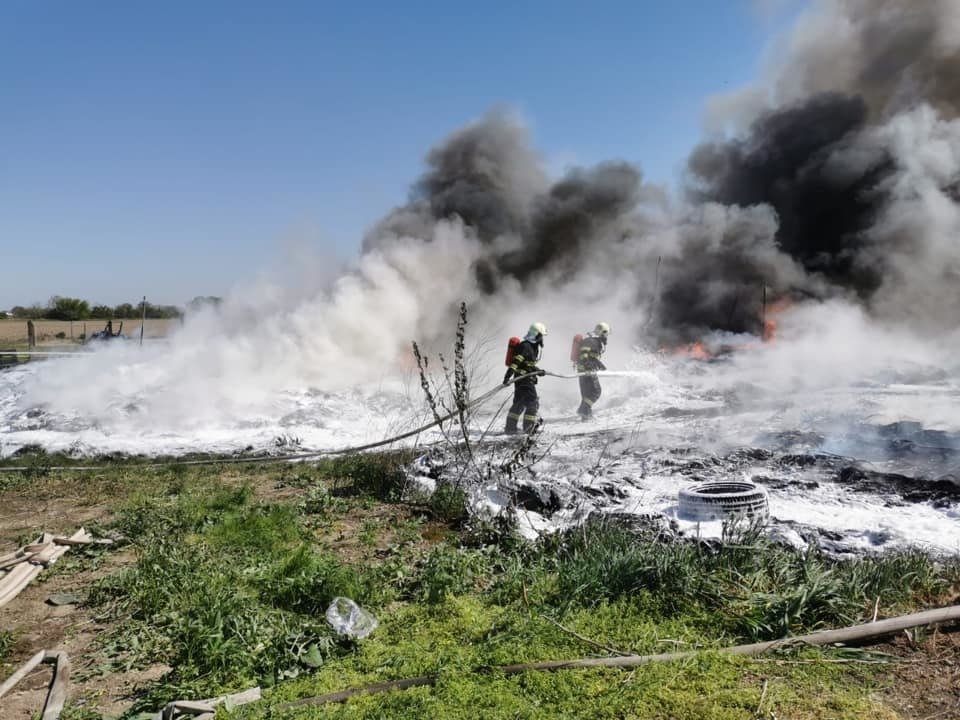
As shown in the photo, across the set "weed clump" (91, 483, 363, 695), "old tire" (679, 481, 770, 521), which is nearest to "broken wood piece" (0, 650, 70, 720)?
"weed clump" (91, 483, 363, 695)

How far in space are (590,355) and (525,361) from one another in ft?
7.38

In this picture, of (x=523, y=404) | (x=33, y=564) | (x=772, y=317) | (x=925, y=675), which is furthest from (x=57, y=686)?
(x=772, y=317)

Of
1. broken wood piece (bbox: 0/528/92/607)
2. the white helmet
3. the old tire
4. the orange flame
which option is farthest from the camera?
the orange flame

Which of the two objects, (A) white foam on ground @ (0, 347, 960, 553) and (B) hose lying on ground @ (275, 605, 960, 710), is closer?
(B) hose lying on ground @ (275, 605, 960, 710)

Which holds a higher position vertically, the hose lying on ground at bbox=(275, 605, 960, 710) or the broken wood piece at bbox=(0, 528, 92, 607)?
the hose lying on ground at bbox=(275, 605, 960, 710)

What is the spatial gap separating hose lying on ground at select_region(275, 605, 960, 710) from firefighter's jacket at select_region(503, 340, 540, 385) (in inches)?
279

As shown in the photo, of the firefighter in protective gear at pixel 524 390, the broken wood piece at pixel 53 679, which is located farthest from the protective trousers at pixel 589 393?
the broken wood piece at pixel 53 679

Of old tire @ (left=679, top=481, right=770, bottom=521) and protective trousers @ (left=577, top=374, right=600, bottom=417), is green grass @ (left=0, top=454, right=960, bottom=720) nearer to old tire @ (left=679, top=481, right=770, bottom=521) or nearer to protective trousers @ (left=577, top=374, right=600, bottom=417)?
old tire @ (left=679, top=481, right=770, bottom=521)

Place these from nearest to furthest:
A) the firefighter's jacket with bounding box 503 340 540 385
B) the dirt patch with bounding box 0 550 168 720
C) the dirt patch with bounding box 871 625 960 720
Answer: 1. the dirt patch with bounding box 871 625 960 720
2. the dirt patch with bounding box 0 550 168 720
3. the firefighter's jacket with bounding box 503 340 540 385

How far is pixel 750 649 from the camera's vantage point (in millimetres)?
3346

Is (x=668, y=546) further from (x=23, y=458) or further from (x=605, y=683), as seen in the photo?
(x=23, y=458)

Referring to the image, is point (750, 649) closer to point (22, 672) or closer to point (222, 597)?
point (222, 597)

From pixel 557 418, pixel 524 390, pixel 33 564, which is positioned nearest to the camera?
pixel 33 564

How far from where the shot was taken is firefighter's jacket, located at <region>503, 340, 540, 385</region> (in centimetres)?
1052
